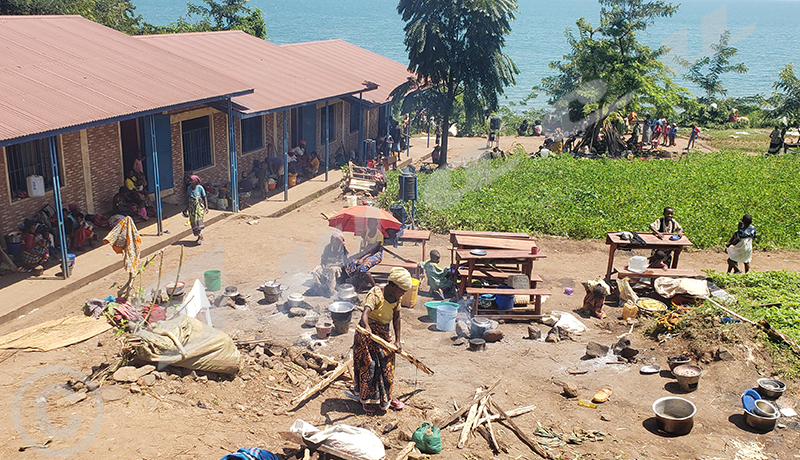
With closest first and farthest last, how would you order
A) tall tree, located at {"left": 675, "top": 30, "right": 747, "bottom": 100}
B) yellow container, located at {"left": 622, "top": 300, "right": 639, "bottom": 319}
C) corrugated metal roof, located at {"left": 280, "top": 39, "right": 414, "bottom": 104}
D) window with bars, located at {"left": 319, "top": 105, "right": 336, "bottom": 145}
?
yellow container, located at {"left": 622, "top": 300, "right": 639, "bottom": 319}
window with bars, located at {"left": 319, "top": 105, "right": 336, "bottom": 145}
corrugated metal roof, located at {"left": 280, "top": 39, "right": 414, "bottom": 104}
tall tree, located at {"left": 675, "top": 30, "right": 747, "bottom": 100}

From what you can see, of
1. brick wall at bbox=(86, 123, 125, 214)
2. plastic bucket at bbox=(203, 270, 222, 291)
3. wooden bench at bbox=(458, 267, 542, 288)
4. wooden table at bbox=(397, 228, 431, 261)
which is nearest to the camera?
plastic bucket at bbox=(203, 270, 222, 291)

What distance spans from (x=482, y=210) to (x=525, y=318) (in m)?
5.97

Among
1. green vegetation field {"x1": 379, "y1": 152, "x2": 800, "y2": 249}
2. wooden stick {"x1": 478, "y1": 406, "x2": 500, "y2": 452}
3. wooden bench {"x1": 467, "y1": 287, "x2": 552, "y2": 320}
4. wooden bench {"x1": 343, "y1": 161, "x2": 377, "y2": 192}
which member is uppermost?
wooden stick {"x1": 478, "y1": 406, "x2": 500, "y2": 452}

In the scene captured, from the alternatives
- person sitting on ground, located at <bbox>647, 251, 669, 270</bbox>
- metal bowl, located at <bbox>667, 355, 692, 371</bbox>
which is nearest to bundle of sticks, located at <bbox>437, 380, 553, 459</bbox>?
metal bowl, located at <bbox>667, 355, 692, 371</bbox>

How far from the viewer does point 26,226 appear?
472 inches

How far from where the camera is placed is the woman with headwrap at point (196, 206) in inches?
529

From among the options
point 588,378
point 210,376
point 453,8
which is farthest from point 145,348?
point 453,8

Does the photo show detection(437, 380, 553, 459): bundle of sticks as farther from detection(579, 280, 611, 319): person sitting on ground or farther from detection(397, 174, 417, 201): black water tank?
detection(397, 174, 417, 201): black water tank

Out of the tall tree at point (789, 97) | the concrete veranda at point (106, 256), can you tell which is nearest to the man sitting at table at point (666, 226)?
the concrete veranda at point (106, 256)

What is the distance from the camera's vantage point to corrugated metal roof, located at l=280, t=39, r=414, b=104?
A: 24.9m

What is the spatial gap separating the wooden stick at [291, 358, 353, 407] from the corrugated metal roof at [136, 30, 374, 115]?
9.21 m

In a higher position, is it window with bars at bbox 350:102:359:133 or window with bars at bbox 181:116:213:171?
window with bars at bbox 181:116:213:171

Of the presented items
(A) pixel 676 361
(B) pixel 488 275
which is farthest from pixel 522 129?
(A) pixel 676 361

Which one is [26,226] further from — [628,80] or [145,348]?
[628,80]
